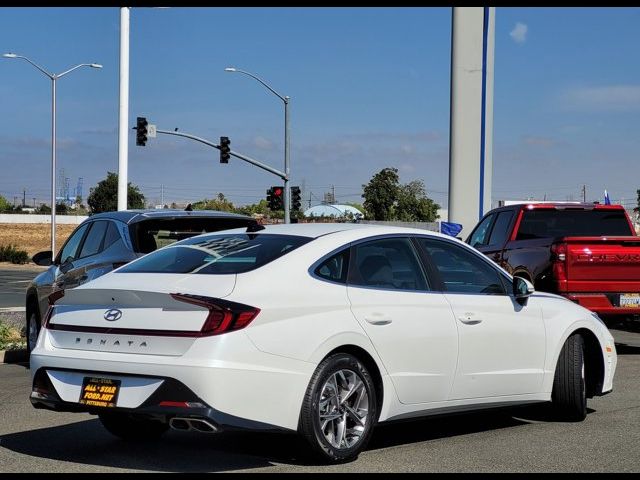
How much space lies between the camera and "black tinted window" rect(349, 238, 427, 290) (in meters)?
6.97

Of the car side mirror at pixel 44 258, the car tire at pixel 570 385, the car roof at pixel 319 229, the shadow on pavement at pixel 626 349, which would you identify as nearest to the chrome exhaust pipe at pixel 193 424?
the car roof at pixel 319 229

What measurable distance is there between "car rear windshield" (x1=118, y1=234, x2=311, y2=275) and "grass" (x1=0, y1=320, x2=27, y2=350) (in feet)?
21.3

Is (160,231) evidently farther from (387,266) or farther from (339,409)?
(339,409)

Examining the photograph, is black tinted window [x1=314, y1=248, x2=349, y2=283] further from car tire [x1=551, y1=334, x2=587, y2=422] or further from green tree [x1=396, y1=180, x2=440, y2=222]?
green tree [x1=396, y1=180, x2=440, y2=222]

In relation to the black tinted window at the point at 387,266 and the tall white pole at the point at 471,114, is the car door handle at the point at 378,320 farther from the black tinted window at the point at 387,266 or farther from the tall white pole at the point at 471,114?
the tall white pole at the point at 471,114

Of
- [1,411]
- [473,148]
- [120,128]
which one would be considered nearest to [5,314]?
[120,128]

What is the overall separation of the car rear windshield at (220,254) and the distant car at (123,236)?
255 centimetres

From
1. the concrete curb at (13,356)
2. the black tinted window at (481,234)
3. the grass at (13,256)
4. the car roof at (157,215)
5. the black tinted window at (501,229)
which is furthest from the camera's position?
the grass at (13,256)

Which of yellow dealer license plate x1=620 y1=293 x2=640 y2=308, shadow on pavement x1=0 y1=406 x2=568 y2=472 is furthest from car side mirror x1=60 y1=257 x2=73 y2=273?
yellow dealer license plate x1=620 y1=293 x2=640 y2=308

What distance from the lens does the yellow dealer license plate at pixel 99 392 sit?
6.06 m

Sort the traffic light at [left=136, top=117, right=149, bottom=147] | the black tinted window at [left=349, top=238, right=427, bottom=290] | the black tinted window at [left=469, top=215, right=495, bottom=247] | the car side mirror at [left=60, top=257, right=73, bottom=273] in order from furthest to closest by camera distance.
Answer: the traffic light at [left=136, top=117, right=149, bottom=147], the black tinted window at [left=469, top=215, right=495, bottom=247], the car side mirror at [left=60, top=257, right=73, bottom=273], the black tinted window at [left=349, top=238, right=427, bottom=290]

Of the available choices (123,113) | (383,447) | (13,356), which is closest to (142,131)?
(123,113)

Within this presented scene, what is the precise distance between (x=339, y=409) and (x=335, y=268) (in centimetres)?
95

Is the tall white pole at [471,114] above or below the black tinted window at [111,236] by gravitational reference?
above
